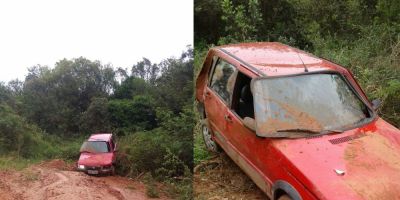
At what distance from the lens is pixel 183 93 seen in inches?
140

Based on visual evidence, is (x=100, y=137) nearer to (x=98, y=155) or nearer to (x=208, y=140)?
(x=98, y=155)

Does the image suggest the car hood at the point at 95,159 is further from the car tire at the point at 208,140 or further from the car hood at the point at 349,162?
the car tire at the point at 208,140

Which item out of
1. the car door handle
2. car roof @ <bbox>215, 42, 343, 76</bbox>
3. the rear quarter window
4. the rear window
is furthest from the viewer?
the rear quarter window

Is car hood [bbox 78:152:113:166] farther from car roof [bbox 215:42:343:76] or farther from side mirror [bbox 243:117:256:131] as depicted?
car roof [bbox 215:42:343:76]

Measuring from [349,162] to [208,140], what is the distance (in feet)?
6.15

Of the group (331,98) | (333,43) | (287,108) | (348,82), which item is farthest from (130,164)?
(333,43)

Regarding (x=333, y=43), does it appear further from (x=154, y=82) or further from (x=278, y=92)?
(x=154, y=82)

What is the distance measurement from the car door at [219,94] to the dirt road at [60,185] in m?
1.04

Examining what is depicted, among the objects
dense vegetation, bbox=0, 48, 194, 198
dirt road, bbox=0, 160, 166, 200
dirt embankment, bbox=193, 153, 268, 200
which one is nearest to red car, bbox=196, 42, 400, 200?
dirt embankment, bbox=193, 153, 268, 200

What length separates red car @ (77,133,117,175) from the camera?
3252 mm

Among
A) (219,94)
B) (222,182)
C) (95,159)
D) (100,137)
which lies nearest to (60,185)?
(95,159)

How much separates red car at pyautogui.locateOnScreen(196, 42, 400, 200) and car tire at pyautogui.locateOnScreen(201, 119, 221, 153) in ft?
0.37

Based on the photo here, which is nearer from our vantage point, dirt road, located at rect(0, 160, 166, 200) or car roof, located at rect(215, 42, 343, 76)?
dirt road, located at rect(0, 160, 166, 200)

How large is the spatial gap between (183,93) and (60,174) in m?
1.04
